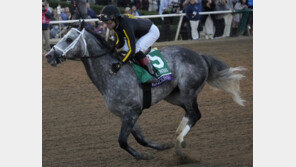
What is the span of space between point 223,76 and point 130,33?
1.97 m

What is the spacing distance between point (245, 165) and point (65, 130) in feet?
10.1

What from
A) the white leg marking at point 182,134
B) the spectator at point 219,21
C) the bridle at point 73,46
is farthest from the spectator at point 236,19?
the bridle at point 73,46

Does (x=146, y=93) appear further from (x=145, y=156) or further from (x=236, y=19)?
(x=236, y=19)

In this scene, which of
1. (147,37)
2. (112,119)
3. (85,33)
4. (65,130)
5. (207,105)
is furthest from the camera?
(207,105)

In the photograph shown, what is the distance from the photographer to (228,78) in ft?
21.9

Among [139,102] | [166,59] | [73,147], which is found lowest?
[73,147]

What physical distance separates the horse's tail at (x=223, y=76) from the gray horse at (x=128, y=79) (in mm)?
151

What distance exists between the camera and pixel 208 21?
683 inches

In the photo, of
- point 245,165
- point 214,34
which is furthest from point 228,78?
point 214,34

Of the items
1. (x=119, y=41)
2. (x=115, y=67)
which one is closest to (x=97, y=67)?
(x=115, y=67)

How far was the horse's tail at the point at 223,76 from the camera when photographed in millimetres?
6633

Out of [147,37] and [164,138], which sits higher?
[147,37]

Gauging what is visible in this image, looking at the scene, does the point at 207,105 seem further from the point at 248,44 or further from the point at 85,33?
the point at 248,44

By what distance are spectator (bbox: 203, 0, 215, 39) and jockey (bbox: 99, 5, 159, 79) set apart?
11.8 m
